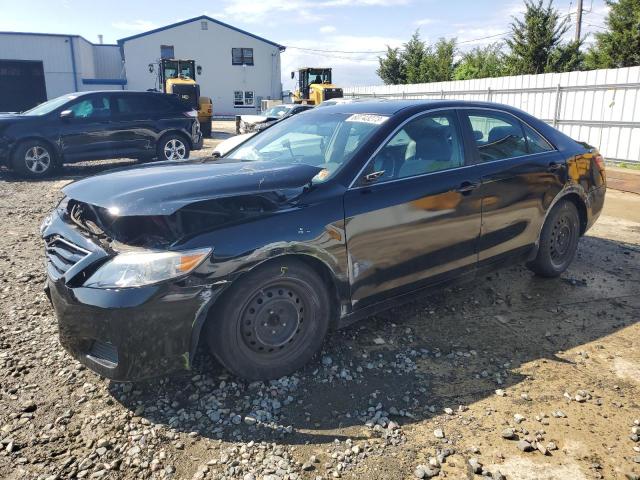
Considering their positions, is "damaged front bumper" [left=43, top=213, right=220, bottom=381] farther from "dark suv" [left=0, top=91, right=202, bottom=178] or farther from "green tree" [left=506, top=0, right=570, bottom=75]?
"green tree" [left=506, top=0, right=570, bottom=75]

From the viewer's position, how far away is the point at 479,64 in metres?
35.4

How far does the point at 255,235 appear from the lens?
9.30ft

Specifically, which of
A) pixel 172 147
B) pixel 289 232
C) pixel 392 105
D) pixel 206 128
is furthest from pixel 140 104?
pixel 206 128

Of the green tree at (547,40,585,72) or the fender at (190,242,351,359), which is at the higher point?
the green tree at (547,40,585,72)

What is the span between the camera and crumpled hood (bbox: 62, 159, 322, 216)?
108 inches

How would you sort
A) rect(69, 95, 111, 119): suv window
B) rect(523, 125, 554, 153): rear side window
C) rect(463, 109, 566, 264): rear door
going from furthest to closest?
rect(69, 95, 111, 119): suv window, rect(523, 125, 554, 153): rear side window, rect(463, 109, 566, 264): rear door

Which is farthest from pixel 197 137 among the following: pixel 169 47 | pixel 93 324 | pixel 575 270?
pixel 169 47

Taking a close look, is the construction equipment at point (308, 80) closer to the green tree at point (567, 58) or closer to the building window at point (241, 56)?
the green tree at point (567, 58)

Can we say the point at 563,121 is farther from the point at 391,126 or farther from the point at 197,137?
the point at 391,126

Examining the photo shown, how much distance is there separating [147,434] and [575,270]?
4.42m

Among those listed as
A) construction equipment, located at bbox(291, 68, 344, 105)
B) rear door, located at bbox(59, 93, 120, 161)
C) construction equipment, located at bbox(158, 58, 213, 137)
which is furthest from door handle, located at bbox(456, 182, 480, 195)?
construction equipment, located at bbox(291, 68, 344, 105)

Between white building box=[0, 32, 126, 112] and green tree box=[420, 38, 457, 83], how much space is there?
23.9 m

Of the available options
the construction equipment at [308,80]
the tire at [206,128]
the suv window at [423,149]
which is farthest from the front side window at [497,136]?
the construction equipment at [308,80]

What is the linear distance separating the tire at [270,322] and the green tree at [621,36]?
71.7 ft
